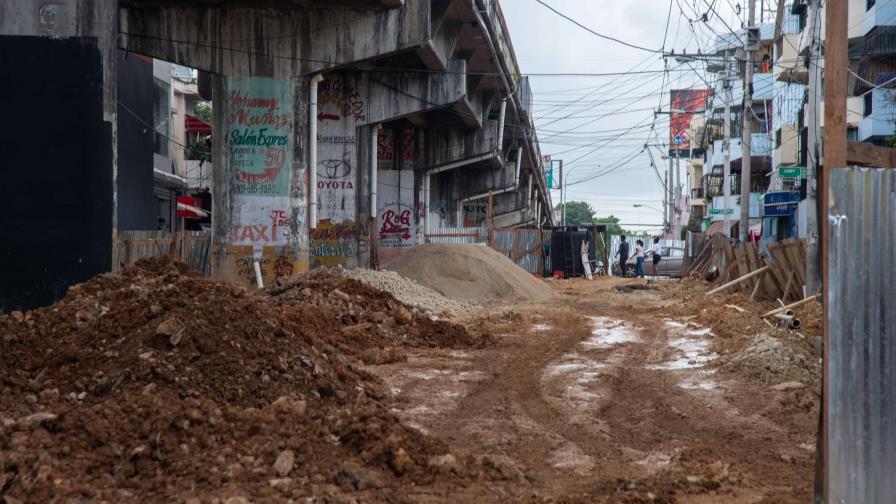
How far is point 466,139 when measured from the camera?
39750 mm

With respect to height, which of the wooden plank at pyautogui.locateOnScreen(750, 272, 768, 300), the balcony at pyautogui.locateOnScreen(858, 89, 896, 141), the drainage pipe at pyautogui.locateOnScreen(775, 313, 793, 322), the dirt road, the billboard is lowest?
the dirt road

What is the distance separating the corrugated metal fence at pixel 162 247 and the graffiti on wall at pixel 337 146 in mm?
7558

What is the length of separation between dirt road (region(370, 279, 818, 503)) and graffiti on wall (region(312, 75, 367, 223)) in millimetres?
15684

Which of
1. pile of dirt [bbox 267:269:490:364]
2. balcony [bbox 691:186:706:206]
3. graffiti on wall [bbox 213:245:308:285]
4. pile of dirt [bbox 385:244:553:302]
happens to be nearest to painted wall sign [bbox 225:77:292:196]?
graffiti on wall [bbox 213:245:308:285]

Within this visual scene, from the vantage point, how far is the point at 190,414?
668 cm

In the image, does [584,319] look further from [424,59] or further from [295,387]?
[295,387]

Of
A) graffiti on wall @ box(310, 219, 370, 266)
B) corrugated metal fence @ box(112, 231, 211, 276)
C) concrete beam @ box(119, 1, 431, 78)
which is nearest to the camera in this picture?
corrugated metal fence @ box(112, 231, 211, 276)

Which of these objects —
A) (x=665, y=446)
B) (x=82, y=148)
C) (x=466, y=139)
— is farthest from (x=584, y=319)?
(x=466, y=139)

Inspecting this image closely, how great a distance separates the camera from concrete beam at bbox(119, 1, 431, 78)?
22578 millimetres

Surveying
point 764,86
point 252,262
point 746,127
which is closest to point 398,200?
point 746,127

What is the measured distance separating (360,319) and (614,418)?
7061 mm

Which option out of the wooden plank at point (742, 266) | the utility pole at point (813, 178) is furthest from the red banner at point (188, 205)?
the utility pole at point (813, 178)

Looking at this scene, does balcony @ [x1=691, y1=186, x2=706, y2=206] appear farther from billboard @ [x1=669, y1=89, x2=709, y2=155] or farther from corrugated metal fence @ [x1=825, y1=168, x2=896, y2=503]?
corrugated metal fence @ [x1=825, y1=168, x2=896, y2=503]

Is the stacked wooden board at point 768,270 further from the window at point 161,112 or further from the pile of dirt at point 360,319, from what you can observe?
the window at point 161,112
